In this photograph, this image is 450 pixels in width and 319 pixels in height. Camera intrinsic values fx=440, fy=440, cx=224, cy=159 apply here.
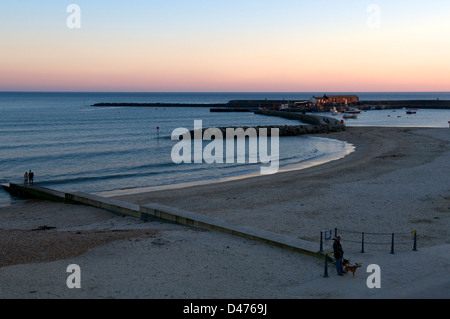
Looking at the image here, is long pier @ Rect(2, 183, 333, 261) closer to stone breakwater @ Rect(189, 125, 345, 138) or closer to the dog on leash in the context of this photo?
the dog on leash

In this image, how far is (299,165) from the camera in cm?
4066

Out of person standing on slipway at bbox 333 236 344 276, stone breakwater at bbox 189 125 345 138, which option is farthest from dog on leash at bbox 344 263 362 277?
stone breakwater at bbox 189 125 345 138

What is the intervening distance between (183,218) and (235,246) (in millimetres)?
3710

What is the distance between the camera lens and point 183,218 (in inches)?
706

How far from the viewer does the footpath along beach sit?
11430mm

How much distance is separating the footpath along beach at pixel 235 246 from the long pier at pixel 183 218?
26cm

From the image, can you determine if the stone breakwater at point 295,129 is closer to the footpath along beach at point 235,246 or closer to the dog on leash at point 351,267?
the footpath along beach at point 235,246

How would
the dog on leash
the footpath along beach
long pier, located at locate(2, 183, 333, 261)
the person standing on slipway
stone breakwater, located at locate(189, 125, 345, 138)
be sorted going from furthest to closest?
stone breakwater, located at locate(189, 125, 345, 138) → long pier, located at locate(2, 183, 333, 261) → the person standing on slipway → the dog on leash → the footpath along beach

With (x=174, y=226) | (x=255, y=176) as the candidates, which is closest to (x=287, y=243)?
(x=174, y=226)

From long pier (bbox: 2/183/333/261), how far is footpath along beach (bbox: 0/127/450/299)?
0.87 ft

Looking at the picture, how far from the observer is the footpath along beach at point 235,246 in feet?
37.5

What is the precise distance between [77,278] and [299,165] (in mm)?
30730
